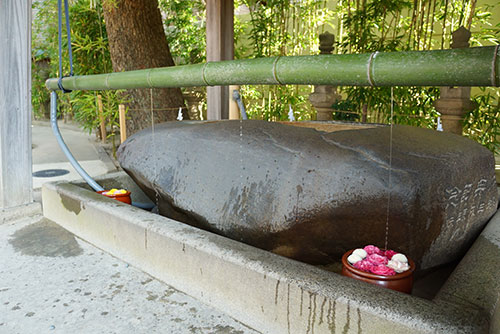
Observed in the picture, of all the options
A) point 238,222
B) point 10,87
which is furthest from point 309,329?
point 10,87

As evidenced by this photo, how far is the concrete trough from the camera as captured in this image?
45.2 inches

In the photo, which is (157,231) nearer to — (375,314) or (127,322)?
(127,322)

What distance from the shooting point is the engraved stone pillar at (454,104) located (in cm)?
330

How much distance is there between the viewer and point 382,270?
1.39 meters

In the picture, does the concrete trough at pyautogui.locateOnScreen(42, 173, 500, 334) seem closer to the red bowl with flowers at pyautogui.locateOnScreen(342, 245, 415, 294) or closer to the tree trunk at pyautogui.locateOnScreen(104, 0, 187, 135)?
the red bowl with flowers at pyautogui.locateOnScreen(342, 245, 415, 294)

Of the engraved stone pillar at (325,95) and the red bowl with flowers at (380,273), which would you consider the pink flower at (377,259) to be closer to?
the red bowl with flowers at (380,273)

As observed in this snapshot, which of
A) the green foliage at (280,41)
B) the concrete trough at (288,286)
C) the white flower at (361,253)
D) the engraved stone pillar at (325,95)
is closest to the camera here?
the concrete trough at (288,286)

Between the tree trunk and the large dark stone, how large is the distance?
2623mm

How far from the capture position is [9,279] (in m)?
1.95

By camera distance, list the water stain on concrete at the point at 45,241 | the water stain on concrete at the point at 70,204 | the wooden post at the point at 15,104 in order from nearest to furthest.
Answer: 1. the water stain on concrete at the point at 45,241
2. the water stain on concrete at the point at 70,204
3. the wooden post at the point at 15,104

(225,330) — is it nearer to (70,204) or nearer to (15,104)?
(70,204)

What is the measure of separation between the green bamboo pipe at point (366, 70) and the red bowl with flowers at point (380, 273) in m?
0.64

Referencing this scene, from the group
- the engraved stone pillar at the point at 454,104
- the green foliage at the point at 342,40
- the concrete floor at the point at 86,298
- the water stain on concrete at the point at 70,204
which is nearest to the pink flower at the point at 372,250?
the concrete floor at the point at 86,298

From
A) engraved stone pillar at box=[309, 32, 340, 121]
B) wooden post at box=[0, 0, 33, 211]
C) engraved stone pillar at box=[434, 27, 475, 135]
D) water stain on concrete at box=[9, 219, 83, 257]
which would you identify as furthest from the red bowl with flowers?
engraved stone pillar at box=[309, 32, 340, 121]
